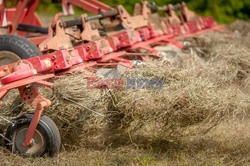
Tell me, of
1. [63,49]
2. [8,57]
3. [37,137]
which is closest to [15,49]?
[8,57]

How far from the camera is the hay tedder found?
4.79 metres

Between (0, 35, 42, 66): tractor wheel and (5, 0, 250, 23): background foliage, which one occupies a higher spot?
(0, 35, 42, 66): tractor wheel

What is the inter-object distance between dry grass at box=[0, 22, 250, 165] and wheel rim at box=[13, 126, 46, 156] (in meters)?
0.09

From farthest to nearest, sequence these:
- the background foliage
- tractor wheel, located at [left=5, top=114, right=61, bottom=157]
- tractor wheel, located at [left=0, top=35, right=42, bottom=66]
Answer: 1. the background foliage
2. tractor wheel, located at [left=0, top=35, right=42, bottom=66]
3. tractor wheel, located at [left=5, top=114, right=61, bottom=157]

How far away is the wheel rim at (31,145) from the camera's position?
478 cm

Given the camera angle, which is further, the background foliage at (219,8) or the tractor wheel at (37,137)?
the background foliage at (219,8)

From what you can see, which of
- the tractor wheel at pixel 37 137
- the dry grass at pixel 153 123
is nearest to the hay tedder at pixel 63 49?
the tractor wheel at pixel 37 137

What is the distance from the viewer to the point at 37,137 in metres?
4.80

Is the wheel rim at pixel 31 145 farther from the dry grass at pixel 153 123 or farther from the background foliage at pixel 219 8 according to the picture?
the background foliage at pixel 219 8

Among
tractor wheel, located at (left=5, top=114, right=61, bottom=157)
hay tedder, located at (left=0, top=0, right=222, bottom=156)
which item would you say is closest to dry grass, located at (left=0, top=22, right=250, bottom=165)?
tractor wheel, located at (left=5, top=114, right=61, bottom=157)

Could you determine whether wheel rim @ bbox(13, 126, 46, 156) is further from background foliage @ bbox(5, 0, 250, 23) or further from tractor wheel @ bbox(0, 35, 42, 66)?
background foliage @ bbox(5, 0, 250, 23)

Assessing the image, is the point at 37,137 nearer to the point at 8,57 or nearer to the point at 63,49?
the point at 63,49

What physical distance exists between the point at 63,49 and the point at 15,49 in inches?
22.6

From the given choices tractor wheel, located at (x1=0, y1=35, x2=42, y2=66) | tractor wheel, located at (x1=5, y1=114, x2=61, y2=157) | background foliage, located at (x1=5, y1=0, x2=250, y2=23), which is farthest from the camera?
background foliage, located at (x1=5, y1=0, x2=250, y2=23)
